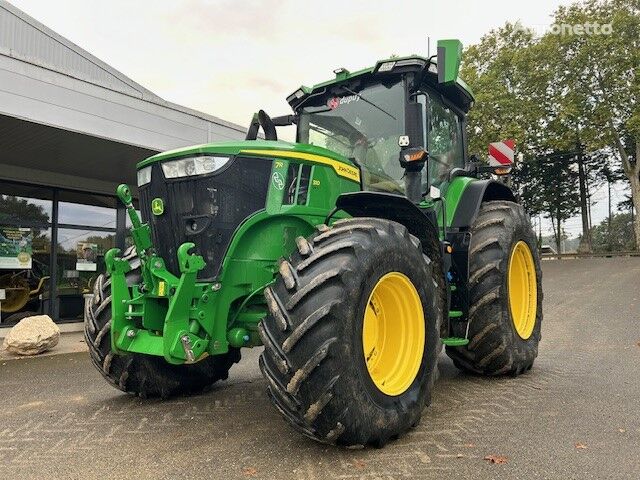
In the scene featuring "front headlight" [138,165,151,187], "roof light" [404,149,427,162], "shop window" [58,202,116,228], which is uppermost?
"shop window" [58,202,116,228]

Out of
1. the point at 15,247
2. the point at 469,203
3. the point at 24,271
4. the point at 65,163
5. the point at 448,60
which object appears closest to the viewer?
the point at 448,60

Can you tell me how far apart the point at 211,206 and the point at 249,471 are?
159cm

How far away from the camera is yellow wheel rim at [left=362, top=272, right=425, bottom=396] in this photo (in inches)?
134

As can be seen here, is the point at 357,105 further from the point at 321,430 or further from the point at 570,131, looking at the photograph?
the point at 570,131

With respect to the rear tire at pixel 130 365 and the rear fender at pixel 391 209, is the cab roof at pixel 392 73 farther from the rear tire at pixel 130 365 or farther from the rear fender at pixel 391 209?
the rear tire at pixel 130 365

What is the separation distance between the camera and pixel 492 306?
455cm

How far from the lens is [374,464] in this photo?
284 centimetres

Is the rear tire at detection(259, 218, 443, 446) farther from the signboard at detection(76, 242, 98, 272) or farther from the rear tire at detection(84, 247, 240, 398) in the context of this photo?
the signboard at detection(76, 242, 98, 272)

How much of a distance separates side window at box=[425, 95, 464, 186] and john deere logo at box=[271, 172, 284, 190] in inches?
65.4

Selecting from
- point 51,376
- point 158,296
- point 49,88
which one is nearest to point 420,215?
point 158,296

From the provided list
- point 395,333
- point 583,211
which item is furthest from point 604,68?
point 395,333

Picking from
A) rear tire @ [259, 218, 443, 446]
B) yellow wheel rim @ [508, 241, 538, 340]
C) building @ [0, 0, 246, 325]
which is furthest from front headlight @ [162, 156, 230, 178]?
building @ [0, 0, 246, 325]

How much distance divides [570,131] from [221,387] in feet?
84.1

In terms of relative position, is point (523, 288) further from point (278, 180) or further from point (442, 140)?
point (278, 180)
